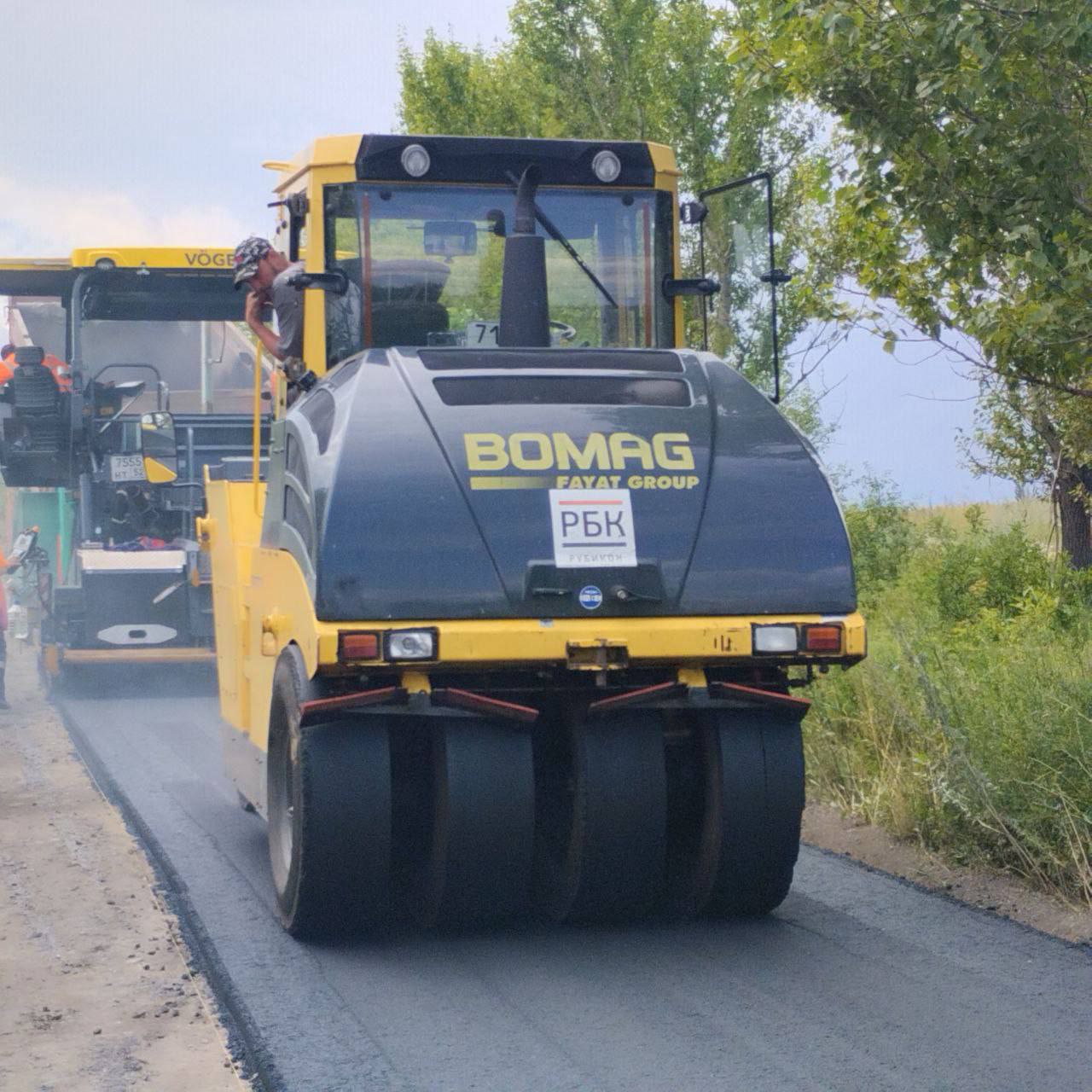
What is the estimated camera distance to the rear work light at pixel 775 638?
19.6 feet

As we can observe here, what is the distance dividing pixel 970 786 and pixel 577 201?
2884 mm

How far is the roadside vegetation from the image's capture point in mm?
7023

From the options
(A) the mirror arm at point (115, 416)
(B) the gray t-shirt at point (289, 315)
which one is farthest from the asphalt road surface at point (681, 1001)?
(A) the mirror arm at point (115, 416)

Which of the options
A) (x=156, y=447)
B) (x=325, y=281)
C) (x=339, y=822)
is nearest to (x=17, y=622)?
(x=156, y=447)

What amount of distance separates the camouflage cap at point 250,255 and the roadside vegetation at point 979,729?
3258mm

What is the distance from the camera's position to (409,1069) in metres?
4.82

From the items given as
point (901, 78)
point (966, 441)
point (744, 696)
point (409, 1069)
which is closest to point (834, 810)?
point (744, 696)

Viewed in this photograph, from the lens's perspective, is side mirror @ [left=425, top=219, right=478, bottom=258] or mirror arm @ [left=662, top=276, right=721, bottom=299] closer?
side mirror @ [left=425, top=219, right=478, bottom=258]

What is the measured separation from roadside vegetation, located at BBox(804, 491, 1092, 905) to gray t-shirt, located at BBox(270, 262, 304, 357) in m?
2.94

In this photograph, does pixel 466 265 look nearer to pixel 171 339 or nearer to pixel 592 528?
pixel 592 528

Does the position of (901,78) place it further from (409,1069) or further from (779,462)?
(409,1069)

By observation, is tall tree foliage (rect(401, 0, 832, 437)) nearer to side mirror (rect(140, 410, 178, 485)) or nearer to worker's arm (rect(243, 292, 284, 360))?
side mirror (rect(140, 410, 178, 485))

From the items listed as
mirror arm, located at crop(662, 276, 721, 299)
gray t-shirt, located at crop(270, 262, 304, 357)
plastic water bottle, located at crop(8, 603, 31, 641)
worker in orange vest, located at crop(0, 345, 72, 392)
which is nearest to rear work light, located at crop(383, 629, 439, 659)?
gray t-shirt, located at crop(270, 262, 304, 357)

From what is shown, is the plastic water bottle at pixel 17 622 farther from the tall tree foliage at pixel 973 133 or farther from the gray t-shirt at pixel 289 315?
the tall tree foliage at pixel 973 133
